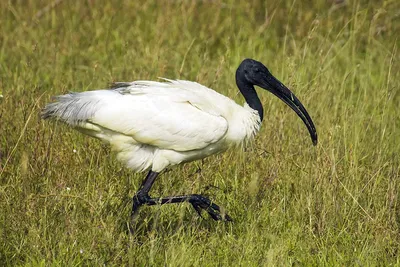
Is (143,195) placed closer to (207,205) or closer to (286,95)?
(207,205)

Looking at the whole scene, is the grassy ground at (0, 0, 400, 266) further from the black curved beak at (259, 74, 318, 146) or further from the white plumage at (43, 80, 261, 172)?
the white plumage at (43, 80, 261, 172)

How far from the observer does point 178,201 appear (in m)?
5.18

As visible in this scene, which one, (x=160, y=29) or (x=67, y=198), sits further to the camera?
(x=160, y=29)

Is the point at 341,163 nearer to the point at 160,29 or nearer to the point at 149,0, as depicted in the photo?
the point at 160,29

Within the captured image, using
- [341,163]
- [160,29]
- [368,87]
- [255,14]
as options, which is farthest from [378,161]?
[255,14]

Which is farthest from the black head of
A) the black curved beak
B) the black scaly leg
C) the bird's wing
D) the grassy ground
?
the black scaly leg

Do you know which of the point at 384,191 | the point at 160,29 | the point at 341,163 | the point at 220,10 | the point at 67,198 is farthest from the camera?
the point at 220,10

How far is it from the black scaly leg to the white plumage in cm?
13

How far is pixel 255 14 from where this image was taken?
9.42 metres

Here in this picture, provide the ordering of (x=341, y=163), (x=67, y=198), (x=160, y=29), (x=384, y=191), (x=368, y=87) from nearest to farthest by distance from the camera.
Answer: (x=67, y=198), (x=384, y=191), (x=341, y=163), (x=368, y=87), (x=160, y=29)

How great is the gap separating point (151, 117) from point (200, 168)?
0.91 meters

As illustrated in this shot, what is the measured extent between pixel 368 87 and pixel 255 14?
2.29 m

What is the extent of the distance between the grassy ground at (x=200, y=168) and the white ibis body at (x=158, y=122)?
235 mm

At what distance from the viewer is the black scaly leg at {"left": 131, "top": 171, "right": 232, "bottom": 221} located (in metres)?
5.15
